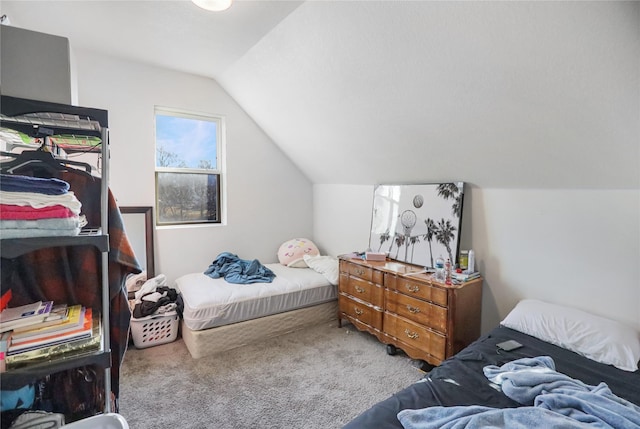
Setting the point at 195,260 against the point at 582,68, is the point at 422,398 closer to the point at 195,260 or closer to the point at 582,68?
the point at 582,68

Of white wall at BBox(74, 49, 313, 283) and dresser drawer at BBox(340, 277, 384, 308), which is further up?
white wall at BBox(74, 49, 313, 283)

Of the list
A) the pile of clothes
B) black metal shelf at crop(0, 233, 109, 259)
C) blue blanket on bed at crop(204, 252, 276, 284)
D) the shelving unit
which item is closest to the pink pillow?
blue blanket on bed at crop(204, 252, 276, 284)

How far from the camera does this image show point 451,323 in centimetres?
214

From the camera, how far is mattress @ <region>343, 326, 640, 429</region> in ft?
4.13

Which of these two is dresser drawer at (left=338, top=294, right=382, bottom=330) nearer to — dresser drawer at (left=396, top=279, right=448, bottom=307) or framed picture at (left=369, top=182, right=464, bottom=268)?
dresser drawer at (left=396, top=279, right=448, bottom=307)

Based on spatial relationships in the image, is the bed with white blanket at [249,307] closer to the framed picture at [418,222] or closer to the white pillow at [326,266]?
the white pillow at [326,266]

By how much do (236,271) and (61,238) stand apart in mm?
2410

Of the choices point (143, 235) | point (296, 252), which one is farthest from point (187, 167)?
point (296, 252)

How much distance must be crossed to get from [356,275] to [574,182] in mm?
1787

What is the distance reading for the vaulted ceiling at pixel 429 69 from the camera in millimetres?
1442

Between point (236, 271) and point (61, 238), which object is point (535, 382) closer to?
point (61, 238)

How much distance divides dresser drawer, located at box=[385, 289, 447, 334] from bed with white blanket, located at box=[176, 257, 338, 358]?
814 millimetres

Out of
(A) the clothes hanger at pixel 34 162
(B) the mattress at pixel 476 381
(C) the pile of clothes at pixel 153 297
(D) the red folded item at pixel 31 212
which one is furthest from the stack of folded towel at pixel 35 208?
(C) the pile of clothes at pixel 153 297

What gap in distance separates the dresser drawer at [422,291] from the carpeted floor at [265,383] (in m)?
0.58
